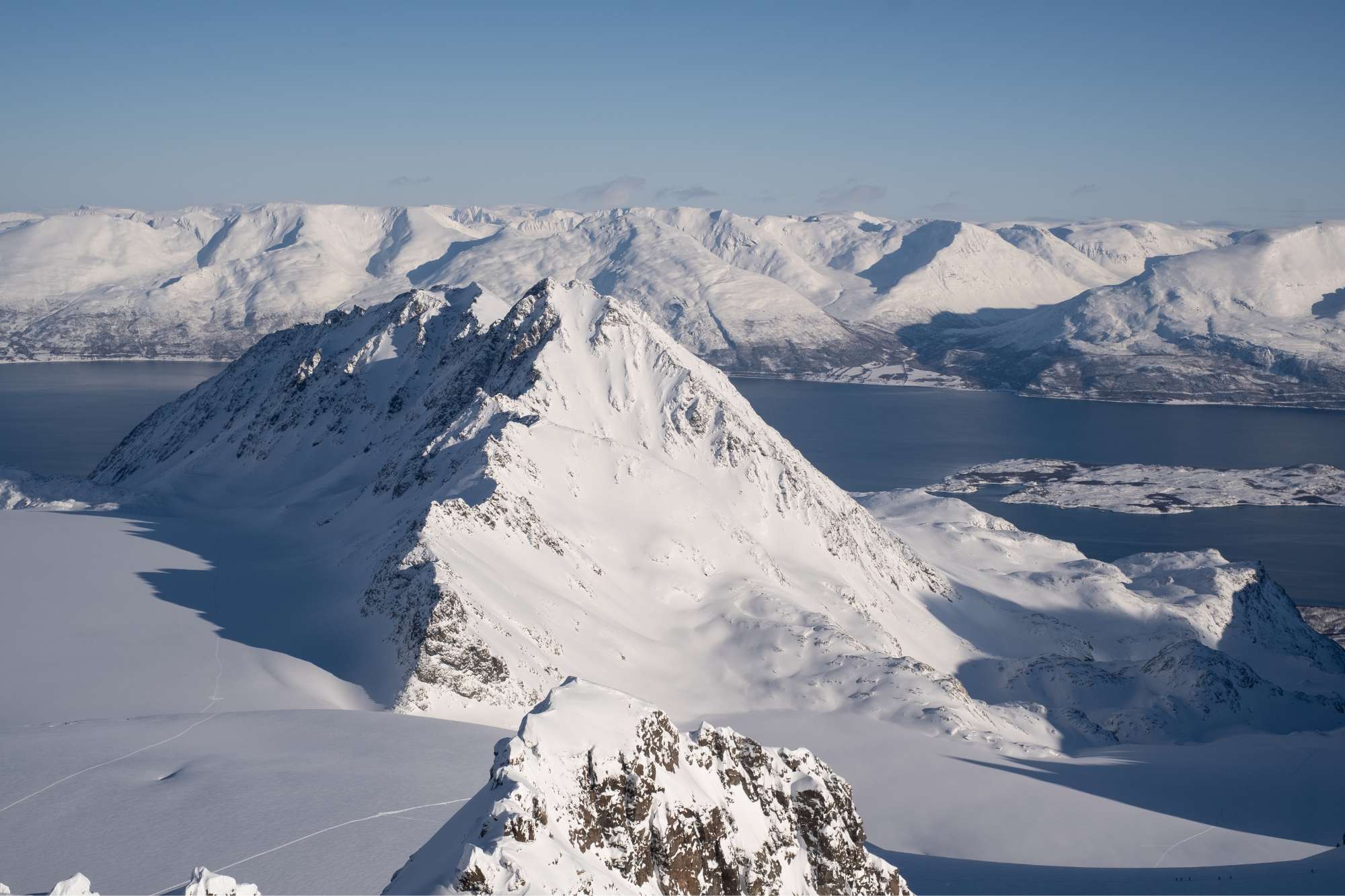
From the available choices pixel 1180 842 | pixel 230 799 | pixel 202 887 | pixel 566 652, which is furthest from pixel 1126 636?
pixel 202 887

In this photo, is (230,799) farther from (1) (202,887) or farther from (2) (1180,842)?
(2) (1180,842)

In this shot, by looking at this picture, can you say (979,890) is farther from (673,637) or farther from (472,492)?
(472,492)

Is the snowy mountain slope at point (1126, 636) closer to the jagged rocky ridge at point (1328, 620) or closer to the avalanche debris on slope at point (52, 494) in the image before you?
the jagged rocky ridge at point (1328, 620)

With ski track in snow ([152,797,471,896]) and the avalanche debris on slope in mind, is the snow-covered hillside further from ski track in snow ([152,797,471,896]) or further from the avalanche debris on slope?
ski track in snow ([152,797,471,896])

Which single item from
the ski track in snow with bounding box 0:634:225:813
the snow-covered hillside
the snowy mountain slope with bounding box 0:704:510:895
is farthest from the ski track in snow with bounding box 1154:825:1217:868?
the ski track in snow with bounding box 0:634:225:813

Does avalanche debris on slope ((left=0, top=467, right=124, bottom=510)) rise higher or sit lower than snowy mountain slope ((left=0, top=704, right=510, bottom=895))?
lower

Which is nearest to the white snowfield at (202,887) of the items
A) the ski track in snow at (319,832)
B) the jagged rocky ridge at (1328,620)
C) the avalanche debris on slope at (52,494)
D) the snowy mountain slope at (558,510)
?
the ski track in snow at (319,832)
